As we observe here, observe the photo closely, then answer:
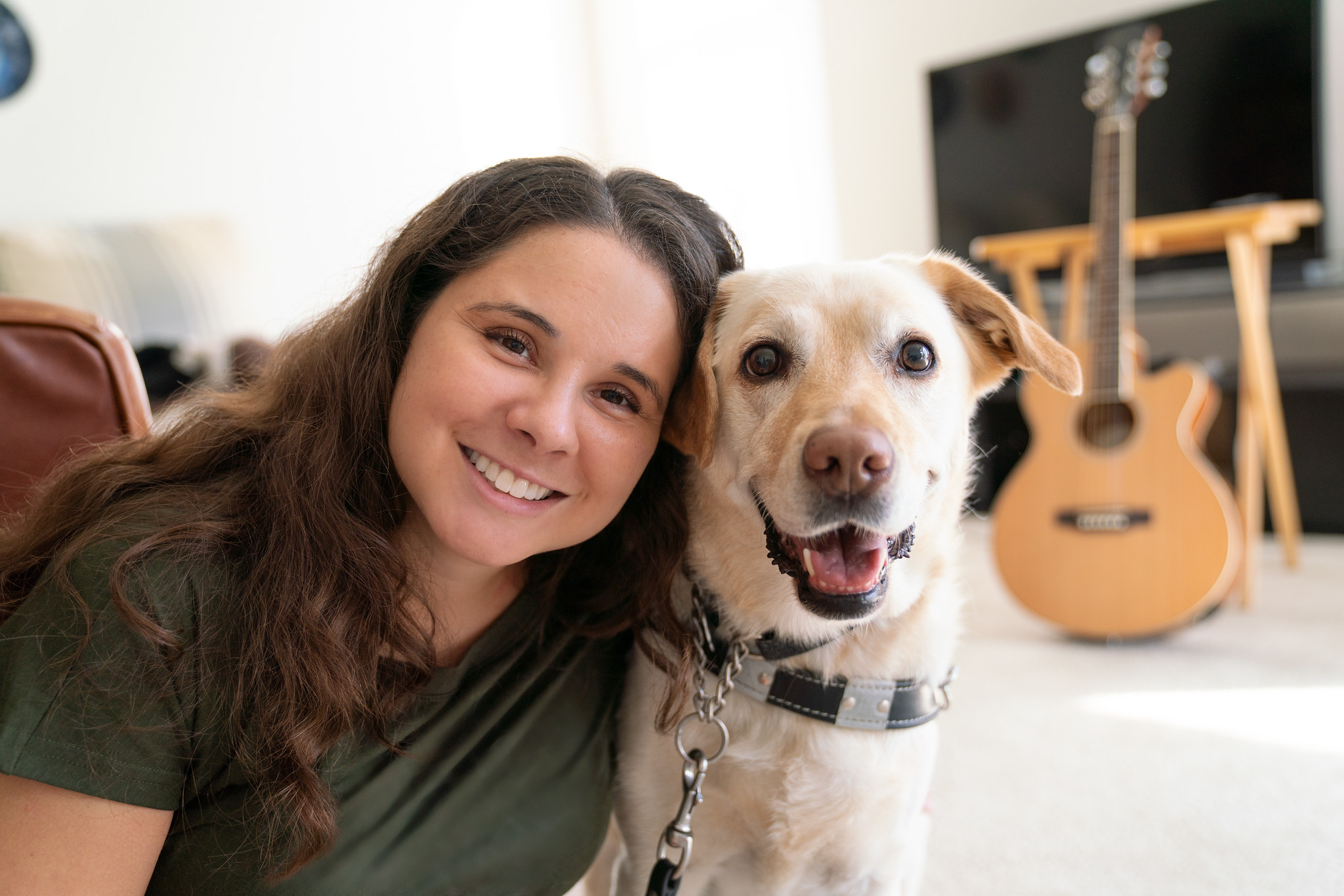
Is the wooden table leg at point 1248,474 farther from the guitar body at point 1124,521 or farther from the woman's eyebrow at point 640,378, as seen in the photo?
the woman's eyebrow at point 640,378

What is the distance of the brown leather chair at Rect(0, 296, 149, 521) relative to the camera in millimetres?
916

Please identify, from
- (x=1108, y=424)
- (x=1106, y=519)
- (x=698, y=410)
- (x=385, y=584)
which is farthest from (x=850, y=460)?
(x=1108, y=424)

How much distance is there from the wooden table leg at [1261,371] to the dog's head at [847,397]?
248 centimetres

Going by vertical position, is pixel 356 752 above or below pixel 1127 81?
below

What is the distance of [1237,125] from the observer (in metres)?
3.93

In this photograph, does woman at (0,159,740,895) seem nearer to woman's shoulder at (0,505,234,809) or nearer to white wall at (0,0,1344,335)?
woman's shoulder at (0,505,234,809)

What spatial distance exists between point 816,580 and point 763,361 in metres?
0.27

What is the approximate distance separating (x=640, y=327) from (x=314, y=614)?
0.45 metres

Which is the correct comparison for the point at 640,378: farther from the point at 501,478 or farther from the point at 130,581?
the point at 130,581

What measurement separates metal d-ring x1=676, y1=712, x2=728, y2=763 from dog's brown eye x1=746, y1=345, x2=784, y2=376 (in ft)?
1.33

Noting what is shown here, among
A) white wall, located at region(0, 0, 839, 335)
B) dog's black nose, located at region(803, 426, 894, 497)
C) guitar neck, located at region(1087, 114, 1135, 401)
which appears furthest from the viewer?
white wall, located at region(0, 0, 839, 335)

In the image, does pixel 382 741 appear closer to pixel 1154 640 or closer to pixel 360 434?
pixel 360 434

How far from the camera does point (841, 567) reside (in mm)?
929

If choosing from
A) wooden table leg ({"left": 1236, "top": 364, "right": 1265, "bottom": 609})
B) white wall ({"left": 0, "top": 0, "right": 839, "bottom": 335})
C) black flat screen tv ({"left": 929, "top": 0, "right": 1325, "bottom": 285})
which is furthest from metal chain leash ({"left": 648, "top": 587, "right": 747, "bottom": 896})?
black flat screen tv ({"left": 929, "top": 0, "right": 1325, "bottom": 285})
